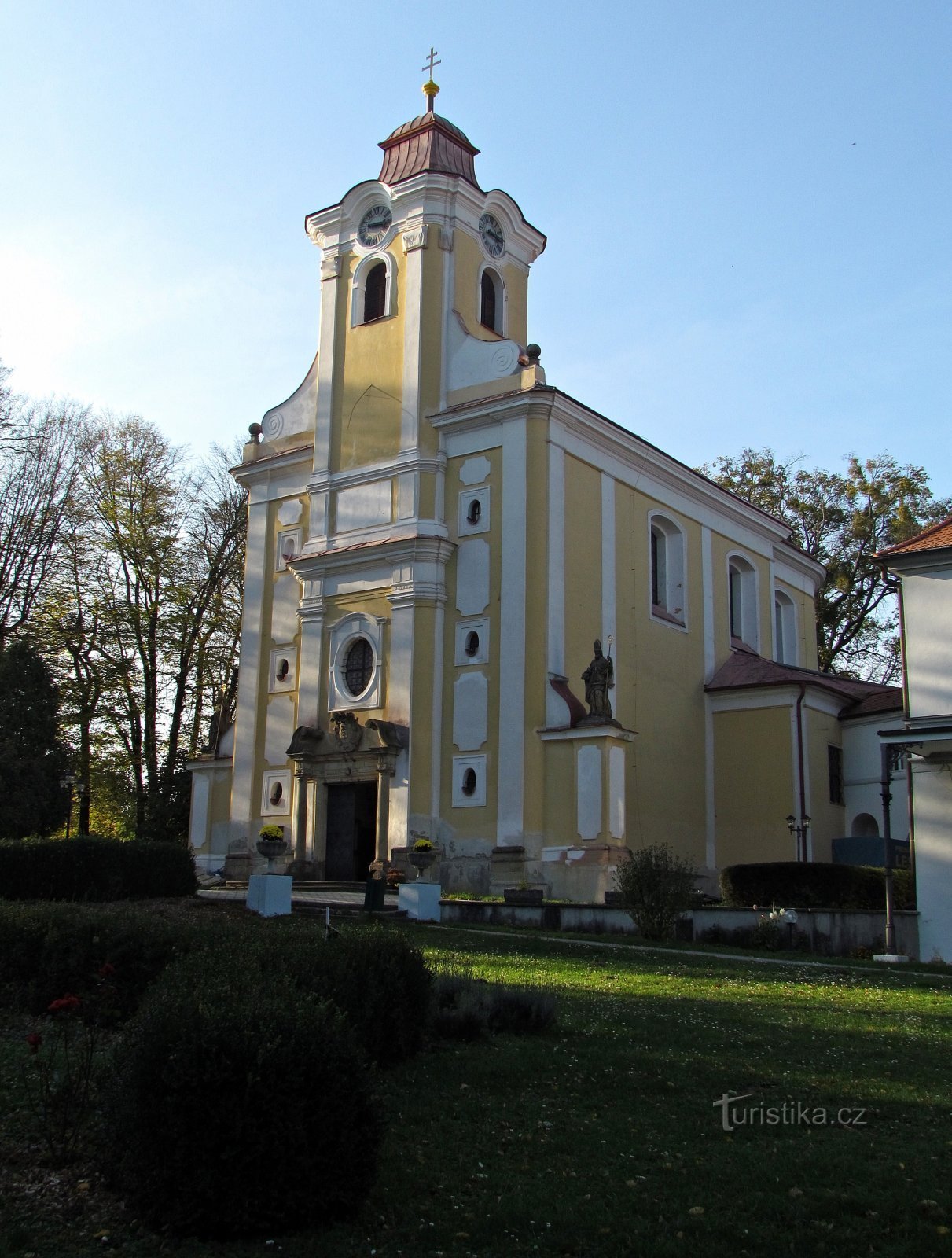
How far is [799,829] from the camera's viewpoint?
32.1 meters

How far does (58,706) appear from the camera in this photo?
37.5m

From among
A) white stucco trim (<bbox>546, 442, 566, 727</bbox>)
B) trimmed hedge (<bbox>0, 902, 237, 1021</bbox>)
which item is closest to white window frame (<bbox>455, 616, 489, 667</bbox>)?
white stucco trim (<bbox>546, 442, 566, 727</bbox>)

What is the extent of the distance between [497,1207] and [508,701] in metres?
22.6

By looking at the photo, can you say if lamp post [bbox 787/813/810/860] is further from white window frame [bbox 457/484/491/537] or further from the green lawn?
the green lawn

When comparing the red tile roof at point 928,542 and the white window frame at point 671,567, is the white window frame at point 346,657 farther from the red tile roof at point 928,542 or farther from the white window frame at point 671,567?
the red tile roof at point 928,542

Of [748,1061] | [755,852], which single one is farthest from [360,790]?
[748,1061]

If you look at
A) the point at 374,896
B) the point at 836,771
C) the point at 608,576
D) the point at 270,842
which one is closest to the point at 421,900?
the point at 374,896

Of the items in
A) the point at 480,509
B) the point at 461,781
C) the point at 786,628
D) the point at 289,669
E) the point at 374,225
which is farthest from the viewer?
the point at 786,628

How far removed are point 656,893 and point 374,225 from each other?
67.9 ft

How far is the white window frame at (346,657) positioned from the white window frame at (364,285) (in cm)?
783

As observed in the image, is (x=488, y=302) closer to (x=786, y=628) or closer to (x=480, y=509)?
(x=480, y=509)

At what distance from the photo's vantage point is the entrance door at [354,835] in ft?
102

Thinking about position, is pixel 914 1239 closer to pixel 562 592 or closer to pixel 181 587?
pixel 562 592

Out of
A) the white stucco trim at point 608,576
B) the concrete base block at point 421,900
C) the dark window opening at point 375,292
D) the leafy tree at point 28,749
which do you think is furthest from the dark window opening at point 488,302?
the concrete base block at point 421,900
